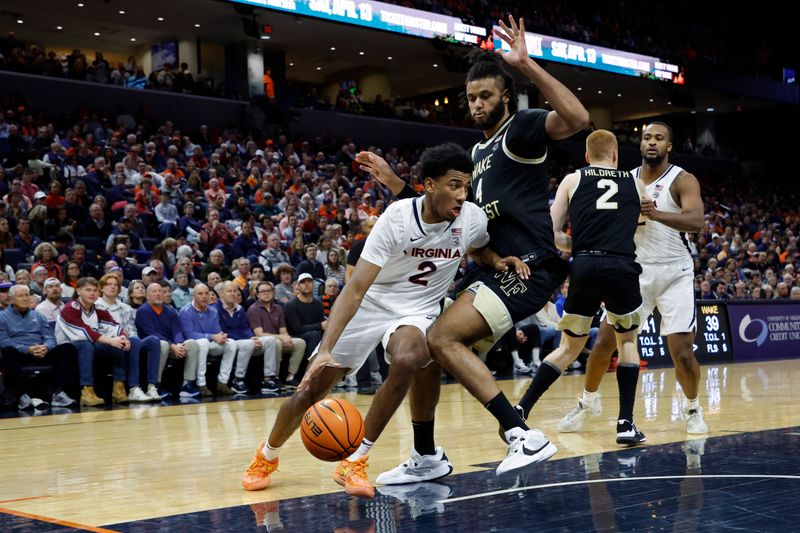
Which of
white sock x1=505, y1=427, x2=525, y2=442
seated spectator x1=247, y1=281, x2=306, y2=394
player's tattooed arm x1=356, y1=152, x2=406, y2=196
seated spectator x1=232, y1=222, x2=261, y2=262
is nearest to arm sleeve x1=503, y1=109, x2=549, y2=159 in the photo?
player's tattooed arm x1=356, y1=152, x2=406, y2=196

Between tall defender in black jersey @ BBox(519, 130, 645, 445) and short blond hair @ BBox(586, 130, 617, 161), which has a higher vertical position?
short blond hair @ BBox(586, 130, 617, 161)

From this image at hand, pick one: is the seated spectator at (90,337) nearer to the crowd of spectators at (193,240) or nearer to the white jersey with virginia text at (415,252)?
the crowd of spectators at (193,240)

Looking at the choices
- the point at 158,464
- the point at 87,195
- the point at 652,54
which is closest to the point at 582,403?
the point at 158,464

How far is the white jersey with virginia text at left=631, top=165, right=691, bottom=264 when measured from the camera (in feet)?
22.1

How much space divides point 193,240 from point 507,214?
395 inches

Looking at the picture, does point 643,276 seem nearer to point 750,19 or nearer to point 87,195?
point 87,195

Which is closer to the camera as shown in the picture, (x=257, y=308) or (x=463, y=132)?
(x=257, y=308)

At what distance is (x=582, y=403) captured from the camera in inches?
261

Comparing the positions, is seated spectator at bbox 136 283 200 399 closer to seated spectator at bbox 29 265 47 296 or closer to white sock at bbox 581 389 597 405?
seated spectator at bbox 29 265 47 296

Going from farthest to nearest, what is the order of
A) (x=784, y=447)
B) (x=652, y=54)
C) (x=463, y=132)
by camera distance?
(x=652, y=54), (x=463, y=132), (x=784, y=447)

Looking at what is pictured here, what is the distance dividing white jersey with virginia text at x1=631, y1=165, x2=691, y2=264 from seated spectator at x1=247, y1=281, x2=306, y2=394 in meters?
5.42

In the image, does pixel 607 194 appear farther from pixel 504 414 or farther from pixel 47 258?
pixel 47 258

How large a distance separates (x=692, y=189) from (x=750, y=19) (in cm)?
3531

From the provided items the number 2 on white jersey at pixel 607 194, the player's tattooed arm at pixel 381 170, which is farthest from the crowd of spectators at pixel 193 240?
the player's tattooed arm at pixel 381 170
